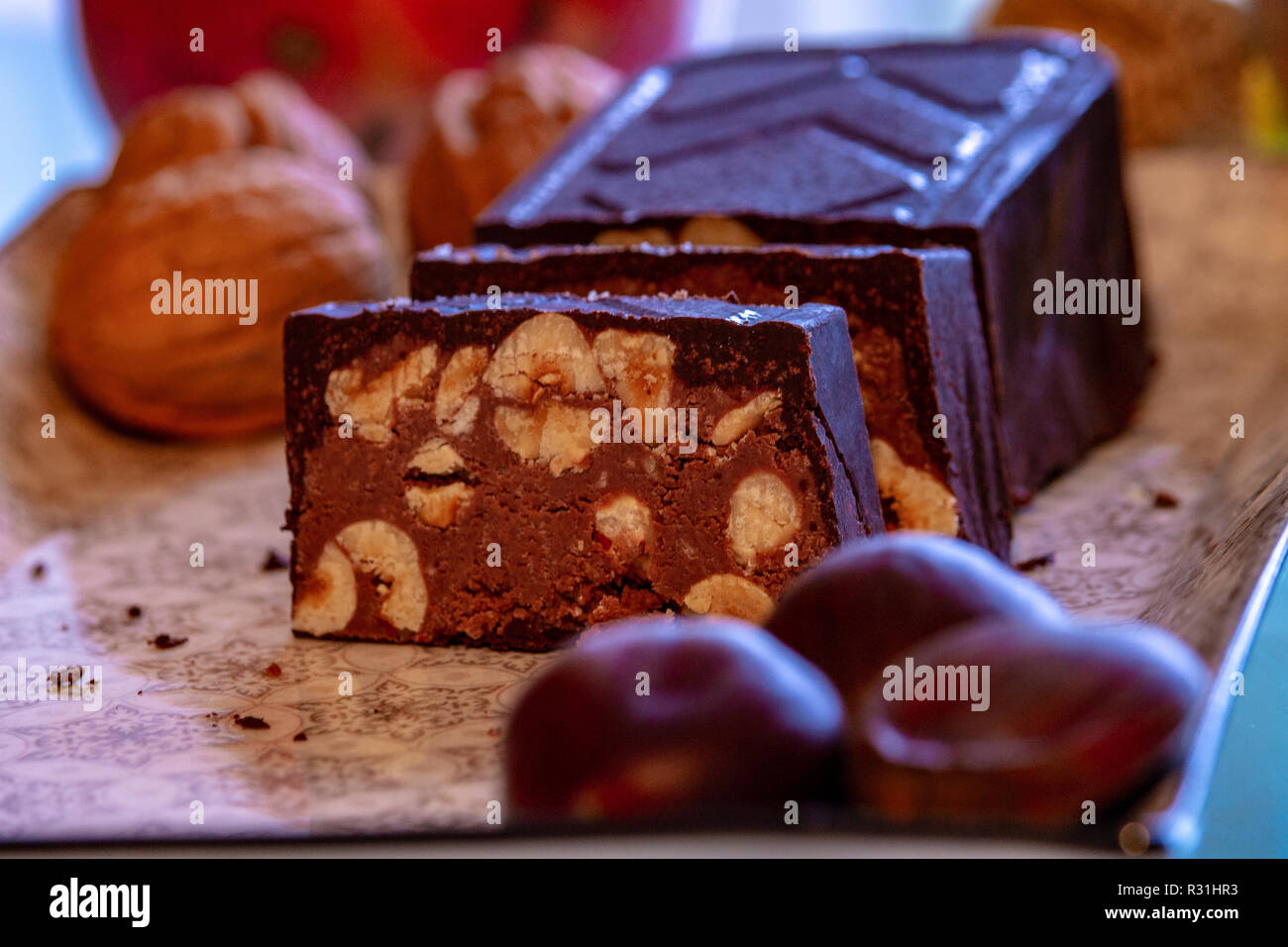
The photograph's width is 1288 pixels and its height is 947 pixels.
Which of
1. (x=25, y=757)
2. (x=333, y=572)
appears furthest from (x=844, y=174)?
(x=25, y=757)

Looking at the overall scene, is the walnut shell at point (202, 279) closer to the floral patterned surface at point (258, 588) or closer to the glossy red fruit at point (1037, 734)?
the floral patterned surface at point (258, 588)

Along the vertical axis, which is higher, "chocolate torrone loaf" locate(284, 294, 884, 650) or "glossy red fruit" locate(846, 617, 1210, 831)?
"chocolate torrone loaf" locate(284, 294, 884, 650)

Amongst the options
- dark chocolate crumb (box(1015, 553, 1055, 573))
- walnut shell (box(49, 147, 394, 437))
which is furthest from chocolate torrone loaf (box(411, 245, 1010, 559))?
walnut shell (box(49, 147, 394, 437))

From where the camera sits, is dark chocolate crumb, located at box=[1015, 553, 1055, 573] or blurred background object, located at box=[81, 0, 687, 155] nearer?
dark chocolate crumb, located at box=[1015, 553, 1055, 573]

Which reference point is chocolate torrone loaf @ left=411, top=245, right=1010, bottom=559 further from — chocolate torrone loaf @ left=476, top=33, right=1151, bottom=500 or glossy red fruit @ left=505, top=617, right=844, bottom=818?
glossy red fruit @ left=505, top=617, right=844, bottom=818

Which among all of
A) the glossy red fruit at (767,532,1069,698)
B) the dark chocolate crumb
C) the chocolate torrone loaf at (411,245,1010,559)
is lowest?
the dark chocolate crumb
